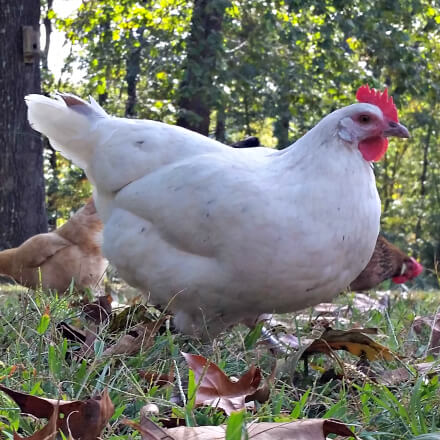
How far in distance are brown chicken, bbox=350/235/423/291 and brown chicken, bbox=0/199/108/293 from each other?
2.66 meters

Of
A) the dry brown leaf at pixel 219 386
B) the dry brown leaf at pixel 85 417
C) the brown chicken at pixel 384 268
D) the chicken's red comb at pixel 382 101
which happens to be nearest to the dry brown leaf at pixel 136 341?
the dry brown leaf at pixel 219 386

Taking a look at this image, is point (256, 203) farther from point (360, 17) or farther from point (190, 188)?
point (360, 17)

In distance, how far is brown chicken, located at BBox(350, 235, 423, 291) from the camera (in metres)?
6.61

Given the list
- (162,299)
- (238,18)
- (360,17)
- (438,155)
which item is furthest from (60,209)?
(162,299)

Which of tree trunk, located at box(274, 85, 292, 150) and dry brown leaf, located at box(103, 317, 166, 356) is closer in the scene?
dry brown leaf, located at box(103, 317, 166, 356)

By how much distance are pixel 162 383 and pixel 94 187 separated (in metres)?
1.62

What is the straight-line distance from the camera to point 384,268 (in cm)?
712

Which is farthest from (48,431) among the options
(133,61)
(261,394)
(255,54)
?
(133,61)

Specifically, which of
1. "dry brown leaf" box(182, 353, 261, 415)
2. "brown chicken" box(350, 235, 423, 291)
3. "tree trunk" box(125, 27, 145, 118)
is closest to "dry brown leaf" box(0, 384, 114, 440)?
"dry brown leaf" box(182, 353, 261, 415)

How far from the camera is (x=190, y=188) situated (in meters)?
2.72

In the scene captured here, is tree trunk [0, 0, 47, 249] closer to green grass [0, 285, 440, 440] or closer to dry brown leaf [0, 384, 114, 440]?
green grass [0, 285, 440, 440]

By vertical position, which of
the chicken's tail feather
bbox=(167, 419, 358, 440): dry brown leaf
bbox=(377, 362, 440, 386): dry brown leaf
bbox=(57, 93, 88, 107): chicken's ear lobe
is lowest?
bbox=(377, 362, 440, 386): dry brown leaf

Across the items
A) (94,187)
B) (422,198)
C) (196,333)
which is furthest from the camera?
(422,198)

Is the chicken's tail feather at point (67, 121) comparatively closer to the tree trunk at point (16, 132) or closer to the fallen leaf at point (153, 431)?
the fallen leaf at point (153, 431)
